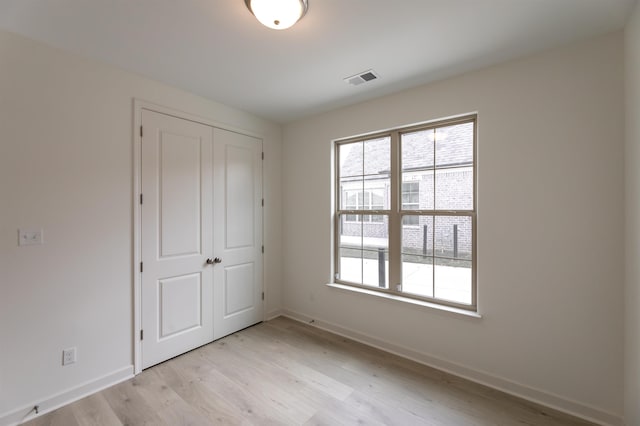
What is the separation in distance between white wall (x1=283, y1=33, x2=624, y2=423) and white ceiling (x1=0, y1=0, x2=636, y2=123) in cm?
21

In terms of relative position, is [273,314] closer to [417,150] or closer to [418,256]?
[418,256]

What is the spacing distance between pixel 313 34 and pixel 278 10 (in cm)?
41

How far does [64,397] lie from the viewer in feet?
6.72

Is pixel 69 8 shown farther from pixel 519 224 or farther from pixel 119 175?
pixel 519 224

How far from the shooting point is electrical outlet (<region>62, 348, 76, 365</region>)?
2.07 metres

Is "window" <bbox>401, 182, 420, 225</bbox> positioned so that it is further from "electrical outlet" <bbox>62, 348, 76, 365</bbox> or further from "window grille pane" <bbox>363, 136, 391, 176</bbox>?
"electrical outlet" <bbox>62, 348, 76, 365</bbox>

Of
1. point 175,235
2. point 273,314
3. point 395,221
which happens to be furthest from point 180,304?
point 395,221

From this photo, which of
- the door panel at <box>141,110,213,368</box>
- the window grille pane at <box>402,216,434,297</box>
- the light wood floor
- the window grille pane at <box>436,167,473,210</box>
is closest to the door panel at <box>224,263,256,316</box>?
the door panel at <box>141,110,213,368</box>

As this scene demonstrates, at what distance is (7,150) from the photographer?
1.86 metres

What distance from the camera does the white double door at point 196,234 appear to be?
101 inches

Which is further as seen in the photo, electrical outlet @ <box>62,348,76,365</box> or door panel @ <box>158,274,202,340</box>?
door panel @ <box>158,274,202,340</box>

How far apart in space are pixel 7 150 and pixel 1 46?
2.30 feet

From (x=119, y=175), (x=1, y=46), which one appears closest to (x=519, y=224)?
(x=119, y=175)

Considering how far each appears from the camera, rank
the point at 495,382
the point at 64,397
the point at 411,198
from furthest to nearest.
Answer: the point at 411,198 → the point at 495,382 → the point at 64,397
